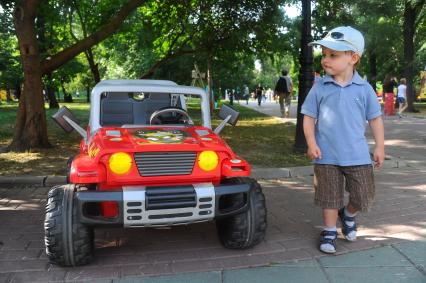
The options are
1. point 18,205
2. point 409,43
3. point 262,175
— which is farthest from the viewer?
point 409,43

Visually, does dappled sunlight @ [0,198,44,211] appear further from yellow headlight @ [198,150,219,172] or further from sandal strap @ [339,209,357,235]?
sandal strap @ [339,209,357,235]

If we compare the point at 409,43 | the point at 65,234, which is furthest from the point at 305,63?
the point at 409,43

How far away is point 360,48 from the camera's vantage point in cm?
389

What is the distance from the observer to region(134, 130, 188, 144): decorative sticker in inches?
153

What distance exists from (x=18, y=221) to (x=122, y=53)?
99.1 feet

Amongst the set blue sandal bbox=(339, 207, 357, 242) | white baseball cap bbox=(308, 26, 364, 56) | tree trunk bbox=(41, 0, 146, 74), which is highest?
tree trunk bbox=(41, 0, 146, 74)

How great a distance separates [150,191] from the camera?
356 cm

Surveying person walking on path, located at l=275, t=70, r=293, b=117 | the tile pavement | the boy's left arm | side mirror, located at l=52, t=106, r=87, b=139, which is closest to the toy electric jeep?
the tile pavement

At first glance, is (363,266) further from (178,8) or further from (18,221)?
(178,8)

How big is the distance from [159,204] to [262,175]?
396cm

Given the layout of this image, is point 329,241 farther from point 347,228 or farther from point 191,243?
point 191,243

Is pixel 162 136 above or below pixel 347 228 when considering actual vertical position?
above

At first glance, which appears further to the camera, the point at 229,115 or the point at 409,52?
the point at 409,52

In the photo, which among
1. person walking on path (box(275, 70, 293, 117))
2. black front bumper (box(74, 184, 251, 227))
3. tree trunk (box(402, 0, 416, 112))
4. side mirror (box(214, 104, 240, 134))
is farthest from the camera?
tree trunk (box(402, 0, 416, 112))
